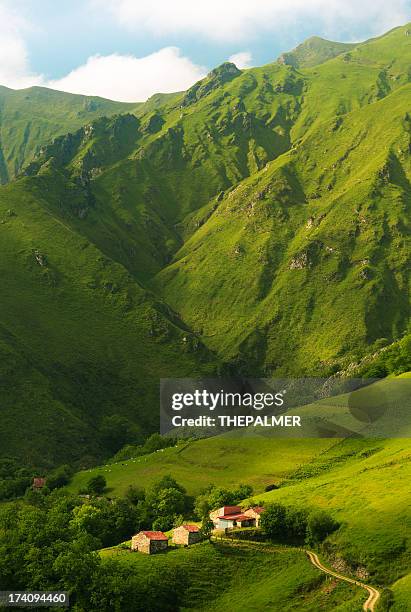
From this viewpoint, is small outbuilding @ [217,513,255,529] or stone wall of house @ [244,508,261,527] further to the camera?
small outbuilding @ [217,513,255,529]

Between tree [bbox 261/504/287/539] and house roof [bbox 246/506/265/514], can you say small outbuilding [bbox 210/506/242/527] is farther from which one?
tree [bbox 261/504/287/539]

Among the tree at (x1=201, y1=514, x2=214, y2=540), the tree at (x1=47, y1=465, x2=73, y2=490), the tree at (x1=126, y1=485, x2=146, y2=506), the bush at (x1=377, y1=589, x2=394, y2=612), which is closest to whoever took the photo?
the bush at (x1=377, y1=589, x2=394, y2=612)

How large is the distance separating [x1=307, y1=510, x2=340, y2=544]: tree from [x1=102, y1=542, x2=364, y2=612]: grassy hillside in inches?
129

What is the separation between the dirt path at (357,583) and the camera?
82438mm

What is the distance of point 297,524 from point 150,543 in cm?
2197

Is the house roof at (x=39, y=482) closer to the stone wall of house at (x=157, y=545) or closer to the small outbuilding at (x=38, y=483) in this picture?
the small outbuilding at (x=38, y=483)

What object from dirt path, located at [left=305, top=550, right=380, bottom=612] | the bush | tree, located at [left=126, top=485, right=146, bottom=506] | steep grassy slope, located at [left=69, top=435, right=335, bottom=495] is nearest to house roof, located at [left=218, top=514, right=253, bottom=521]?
dirt path, located at [left=305, top=550, right=380, bottom=612]

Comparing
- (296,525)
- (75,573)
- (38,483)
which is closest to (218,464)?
(38,483)

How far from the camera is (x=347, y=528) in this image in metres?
100

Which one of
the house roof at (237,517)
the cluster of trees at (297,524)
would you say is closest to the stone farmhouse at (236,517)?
the house roof at (237,517)

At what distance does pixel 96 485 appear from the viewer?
169250 mm

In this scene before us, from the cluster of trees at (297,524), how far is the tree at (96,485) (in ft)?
237

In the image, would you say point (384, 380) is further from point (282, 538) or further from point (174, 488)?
point (282, 538)

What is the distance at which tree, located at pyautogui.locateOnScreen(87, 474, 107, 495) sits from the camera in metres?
168
